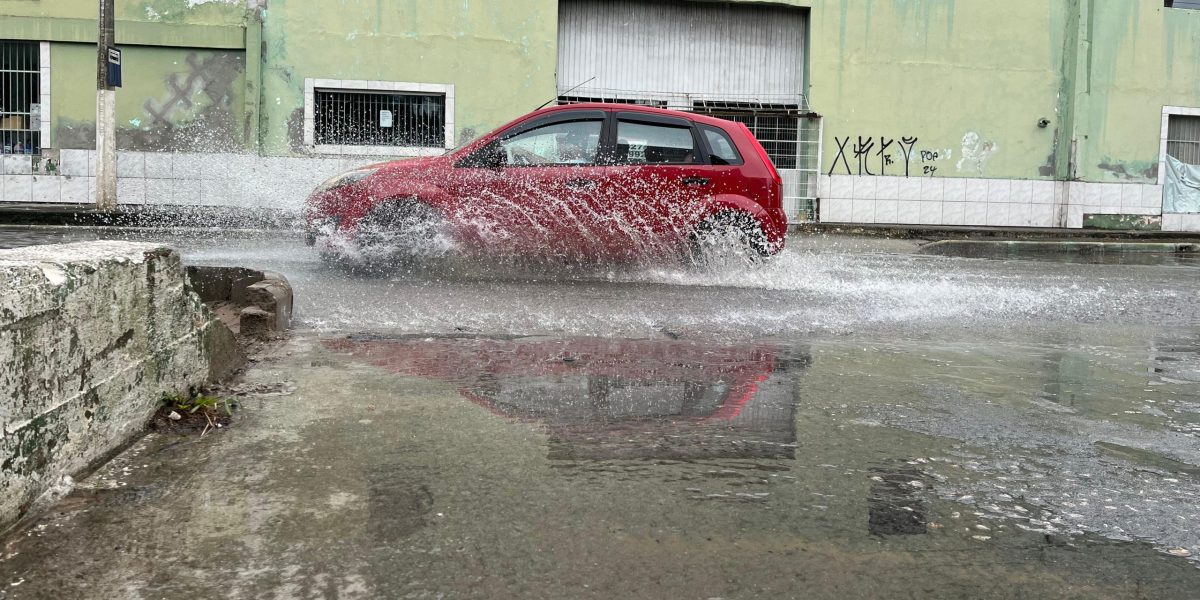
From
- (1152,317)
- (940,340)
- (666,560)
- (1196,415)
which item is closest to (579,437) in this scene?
(666,560)

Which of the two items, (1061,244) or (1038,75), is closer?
(1061,244)

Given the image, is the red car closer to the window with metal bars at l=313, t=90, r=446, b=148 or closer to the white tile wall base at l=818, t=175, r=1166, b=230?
the window with metal bars at l=313, t=90, r=446, b=148

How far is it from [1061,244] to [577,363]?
45.2ft

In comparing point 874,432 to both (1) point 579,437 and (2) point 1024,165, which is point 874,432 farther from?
(2) point 1024,165

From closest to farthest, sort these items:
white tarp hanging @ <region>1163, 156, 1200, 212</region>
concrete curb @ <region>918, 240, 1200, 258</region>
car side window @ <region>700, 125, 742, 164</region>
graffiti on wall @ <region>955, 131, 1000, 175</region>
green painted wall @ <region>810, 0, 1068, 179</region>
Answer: car side window @ <region>700, 125, 742, 164</region> < concrete curb @ <region>918, 240, 1200, 258</region> < green painted wall @ <region>810, 0, 1068, 179</region> < graffiti on wall @ <region>955, 131, 1000, 175</region> < white tarp hanging @ <region>1163, 156, 1200, 212</region>

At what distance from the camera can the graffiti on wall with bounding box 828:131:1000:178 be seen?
751 inches

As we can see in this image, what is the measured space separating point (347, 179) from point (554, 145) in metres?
1.88

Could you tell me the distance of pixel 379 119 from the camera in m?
17.7

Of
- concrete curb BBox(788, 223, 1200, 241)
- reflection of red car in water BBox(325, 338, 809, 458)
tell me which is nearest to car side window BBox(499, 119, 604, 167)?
reflection of red car in water BBox(325, 338, 809, 458)

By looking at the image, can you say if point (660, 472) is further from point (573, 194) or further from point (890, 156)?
point (890, 156)

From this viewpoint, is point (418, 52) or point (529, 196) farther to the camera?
point (418, 52)

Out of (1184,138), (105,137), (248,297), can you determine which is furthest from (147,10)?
(1184,138)

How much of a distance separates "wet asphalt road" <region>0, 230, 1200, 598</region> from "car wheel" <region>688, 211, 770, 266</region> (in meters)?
2.66

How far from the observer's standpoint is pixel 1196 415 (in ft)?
14.4
